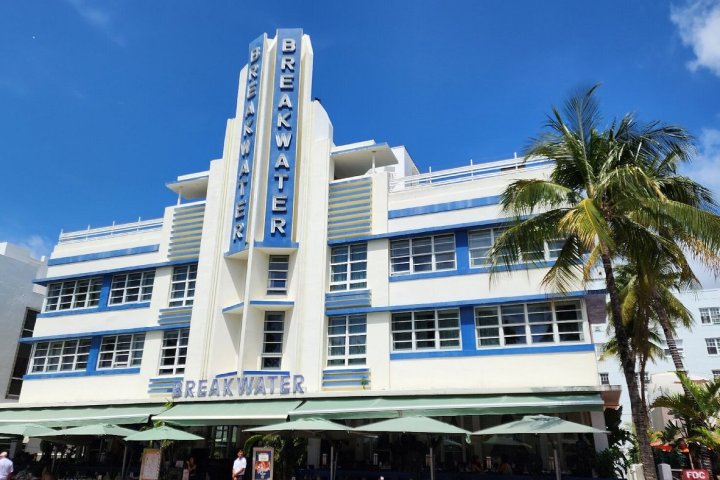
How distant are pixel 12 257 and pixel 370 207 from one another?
25318mm

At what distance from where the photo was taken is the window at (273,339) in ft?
78.7

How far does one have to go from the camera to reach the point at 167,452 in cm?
2147

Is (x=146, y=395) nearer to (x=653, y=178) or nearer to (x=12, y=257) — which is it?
(x=12, y=257)

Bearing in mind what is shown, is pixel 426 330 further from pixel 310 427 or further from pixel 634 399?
pixel 634 399

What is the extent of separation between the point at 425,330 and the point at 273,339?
649cm

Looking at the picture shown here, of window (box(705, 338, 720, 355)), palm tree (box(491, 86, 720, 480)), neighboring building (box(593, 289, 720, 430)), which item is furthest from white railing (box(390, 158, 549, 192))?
window (box(705, 338, 720, 355))

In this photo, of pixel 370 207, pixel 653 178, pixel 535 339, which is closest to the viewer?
pixel 653 178

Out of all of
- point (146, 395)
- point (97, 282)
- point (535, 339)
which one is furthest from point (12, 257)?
point (535, 339)

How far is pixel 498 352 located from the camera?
67.9ft

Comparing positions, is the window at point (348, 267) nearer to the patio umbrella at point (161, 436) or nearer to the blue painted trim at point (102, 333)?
the blue painted trim at point (102, 333)

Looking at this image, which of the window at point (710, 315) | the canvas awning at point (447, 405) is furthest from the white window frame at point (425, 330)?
the window at point (710, 315)

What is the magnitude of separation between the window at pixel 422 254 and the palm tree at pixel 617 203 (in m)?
5.92

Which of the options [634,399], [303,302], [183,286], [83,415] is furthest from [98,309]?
[634,399]

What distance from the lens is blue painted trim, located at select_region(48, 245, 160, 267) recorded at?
28156 mm
